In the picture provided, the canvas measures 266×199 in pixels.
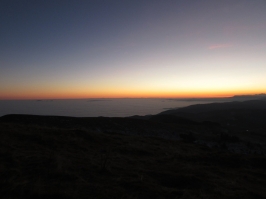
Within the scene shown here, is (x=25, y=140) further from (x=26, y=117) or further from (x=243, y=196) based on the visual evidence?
(x=26, y=117)

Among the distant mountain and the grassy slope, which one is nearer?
the grassy slope

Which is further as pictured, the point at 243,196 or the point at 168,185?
the point at 168,185

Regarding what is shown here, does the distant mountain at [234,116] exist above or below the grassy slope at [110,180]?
below

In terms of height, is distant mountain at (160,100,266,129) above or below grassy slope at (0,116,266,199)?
below

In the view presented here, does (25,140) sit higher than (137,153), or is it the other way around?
(25,140)

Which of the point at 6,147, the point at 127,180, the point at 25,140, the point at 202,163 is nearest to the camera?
the point at 127,180

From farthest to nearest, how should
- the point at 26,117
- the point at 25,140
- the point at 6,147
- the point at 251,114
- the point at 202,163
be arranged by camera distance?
1. the point at 251,114
2. the point at 26,117
3. the point at 25,140
4. the point at 202,163
5. the point at 6,147

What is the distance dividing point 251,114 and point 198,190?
8304 cm

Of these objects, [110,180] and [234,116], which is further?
[234,116]

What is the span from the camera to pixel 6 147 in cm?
906

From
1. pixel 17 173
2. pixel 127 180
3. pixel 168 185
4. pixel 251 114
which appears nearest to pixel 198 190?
pixel 168 185

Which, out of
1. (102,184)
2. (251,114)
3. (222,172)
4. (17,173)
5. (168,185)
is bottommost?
(251,114)

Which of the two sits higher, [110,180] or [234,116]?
[110,180]

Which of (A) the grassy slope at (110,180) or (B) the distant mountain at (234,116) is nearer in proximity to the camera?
(A) the grassy slope at (110,180)
